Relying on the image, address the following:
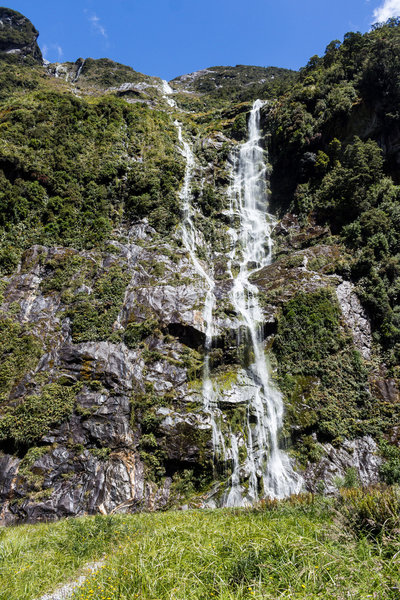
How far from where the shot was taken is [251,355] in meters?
19.3

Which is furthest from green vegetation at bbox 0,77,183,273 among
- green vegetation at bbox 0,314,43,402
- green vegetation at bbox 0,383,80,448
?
Answer: green vegetation at bbox 0,383,80,448

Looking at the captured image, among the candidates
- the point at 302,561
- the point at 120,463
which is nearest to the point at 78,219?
the point at 120,463

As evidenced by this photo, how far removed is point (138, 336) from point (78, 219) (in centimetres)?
1375

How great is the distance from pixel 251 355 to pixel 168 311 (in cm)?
635

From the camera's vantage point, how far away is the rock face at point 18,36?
81.0m

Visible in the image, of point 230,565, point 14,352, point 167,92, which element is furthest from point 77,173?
point 167,92

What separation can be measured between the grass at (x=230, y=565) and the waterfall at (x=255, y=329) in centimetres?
1009

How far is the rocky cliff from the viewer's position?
1447 cm

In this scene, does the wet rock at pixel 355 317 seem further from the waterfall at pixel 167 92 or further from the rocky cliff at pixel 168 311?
the waterfall at pixel 167 92

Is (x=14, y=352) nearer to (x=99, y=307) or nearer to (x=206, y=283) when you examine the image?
(x=99, y=307)

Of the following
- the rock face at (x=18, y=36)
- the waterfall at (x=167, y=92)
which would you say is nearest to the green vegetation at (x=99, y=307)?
the waterfall at (x=167, y=92)

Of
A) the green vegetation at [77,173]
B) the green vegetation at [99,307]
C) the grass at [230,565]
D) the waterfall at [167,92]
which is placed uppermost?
the waterfall at [167,92]

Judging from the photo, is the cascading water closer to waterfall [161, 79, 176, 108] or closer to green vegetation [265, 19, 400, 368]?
green vegetation [265, 19, 400, 368]

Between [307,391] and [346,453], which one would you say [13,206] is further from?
[346,453]
